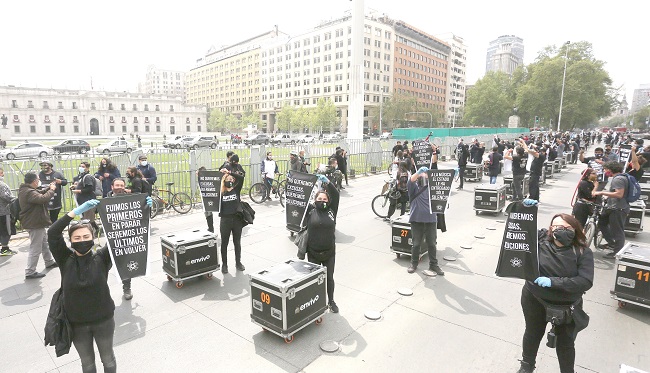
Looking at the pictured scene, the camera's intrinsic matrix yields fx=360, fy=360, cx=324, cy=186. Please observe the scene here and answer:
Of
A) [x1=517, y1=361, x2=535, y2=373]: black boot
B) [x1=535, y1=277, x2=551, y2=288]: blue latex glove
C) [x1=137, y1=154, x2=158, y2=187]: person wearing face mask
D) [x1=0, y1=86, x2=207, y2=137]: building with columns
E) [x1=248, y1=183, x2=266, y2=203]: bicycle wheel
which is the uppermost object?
[x1=0, y1=86, x2=207, y2=137]: building with columns

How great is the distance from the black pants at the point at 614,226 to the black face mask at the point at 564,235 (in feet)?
18.7

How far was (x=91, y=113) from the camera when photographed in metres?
95.5

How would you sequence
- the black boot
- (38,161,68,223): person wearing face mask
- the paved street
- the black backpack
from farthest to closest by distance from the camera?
(38,161,68,223): person wearing face mask < the black backpack < the paved street < the black boot

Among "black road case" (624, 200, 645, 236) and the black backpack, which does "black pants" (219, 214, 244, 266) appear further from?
"black road case" (624, 200, 645, 236)

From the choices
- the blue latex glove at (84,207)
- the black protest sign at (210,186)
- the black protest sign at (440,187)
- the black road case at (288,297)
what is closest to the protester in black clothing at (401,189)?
the black protest sign at (440,187)

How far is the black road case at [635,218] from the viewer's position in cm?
983

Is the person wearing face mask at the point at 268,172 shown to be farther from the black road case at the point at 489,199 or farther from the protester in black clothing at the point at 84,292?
the protester in black clothing at the point at 84,292

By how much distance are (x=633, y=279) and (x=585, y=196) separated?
3143mm

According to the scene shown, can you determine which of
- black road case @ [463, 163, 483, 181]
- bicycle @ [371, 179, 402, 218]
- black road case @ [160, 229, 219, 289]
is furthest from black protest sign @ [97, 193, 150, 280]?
black road case @ [463, 163, 483, 181]

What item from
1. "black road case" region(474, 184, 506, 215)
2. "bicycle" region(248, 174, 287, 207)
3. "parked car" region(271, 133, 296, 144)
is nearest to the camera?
"black road case" region(474, 184, 506, 215)

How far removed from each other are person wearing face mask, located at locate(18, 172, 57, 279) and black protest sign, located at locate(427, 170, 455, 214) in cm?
778

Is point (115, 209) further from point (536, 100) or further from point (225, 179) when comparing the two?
point (536, 100)

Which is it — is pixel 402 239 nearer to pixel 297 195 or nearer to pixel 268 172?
pixel 297 195

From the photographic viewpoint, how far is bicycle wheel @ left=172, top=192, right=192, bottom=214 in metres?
12.9
